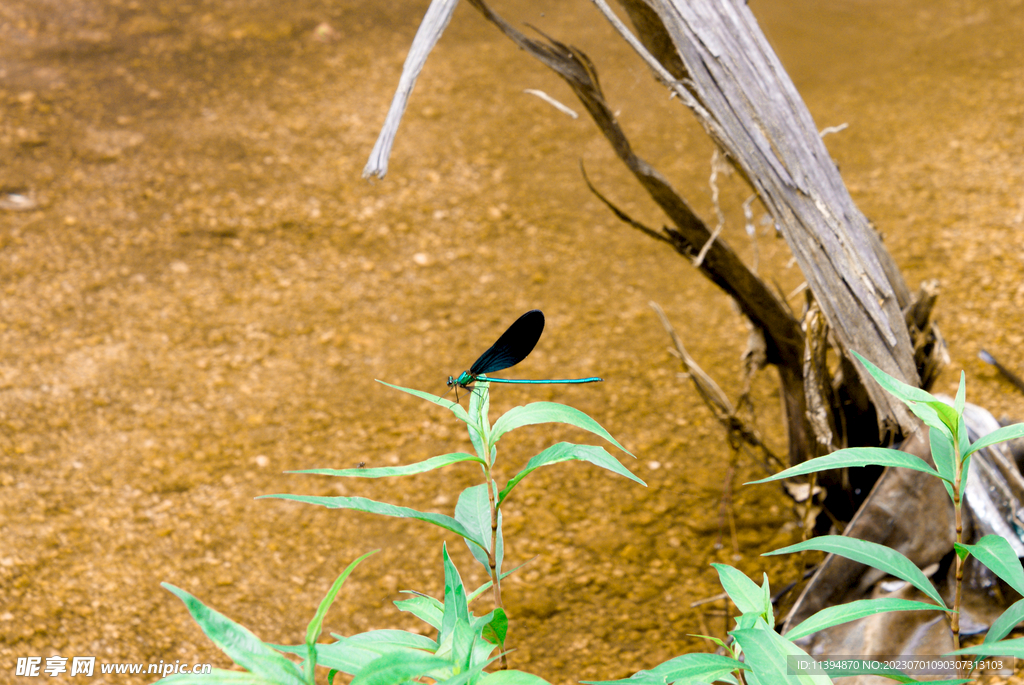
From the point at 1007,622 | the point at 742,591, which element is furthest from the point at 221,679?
the point at 1007,622

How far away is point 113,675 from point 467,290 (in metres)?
1.96

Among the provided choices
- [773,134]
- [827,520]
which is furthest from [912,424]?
[773,134]

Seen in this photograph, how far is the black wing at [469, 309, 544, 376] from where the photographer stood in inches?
36.4

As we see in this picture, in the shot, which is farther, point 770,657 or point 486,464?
point 486,464

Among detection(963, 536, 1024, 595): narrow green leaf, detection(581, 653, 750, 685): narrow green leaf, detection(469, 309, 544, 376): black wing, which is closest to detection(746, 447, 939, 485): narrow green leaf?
detection(963, 536, 1024, 595): narrow green leaf

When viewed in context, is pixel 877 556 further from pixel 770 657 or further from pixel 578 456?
pixel 578 456

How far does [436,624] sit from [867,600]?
58 cm

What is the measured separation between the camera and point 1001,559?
0.98 metres

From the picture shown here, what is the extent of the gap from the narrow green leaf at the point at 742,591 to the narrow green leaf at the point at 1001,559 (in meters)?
0.28

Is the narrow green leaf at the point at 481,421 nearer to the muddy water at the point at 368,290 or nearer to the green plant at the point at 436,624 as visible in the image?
the green plant at the point at 436,624

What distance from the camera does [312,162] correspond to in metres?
4.03

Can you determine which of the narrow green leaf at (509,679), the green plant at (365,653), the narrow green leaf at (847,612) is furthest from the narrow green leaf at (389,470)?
the narrow green leaf at (847,612)

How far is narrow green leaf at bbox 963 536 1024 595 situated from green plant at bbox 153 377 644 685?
1.69 feet

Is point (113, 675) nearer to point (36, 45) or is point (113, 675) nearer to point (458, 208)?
point (458, 208)
